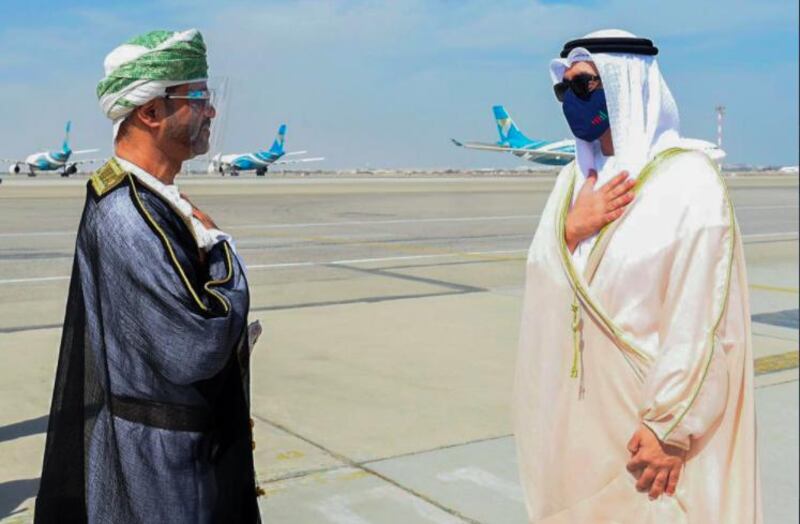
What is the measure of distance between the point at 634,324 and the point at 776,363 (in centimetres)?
528

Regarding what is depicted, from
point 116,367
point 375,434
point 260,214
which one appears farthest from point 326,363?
point 260,214

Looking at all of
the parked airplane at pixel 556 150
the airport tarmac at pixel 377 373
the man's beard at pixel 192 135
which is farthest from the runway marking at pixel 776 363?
the man's beard at pixel 192 135

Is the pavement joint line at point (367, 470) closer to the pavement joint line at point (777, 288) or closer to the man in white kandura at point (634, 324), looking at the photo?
the man in white kandura at point (634, 324)

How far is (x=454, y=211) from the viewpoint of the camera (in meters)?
24.1

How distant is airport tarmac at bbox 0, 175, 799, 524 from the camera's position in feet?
14.7

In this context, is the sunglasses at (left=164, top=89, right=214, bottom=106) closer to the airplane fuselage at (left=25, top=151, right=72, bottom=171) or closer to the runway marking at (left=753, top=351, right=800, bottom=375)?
the airplane fuselage at (left=25, top=151, right=72, bottom=171)

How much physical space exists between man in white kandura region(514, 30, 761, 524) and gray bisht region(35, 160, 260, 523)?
0.88 metres

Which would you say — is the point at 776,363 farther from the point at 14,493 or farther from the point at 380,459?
the point at 14,493

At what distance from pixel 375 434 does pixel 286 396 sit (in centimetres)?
99

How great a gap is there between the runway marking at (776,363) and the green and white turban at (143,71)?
5610 millimetres


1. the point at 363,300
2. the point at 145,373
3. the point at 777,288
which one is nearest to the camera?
the point at 145,373

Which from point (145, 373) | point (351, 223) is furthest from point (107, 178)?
point (351, 223)

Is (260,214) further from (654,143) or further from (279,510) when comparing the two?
(654,143)

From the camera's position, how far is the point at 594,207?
252 cm
